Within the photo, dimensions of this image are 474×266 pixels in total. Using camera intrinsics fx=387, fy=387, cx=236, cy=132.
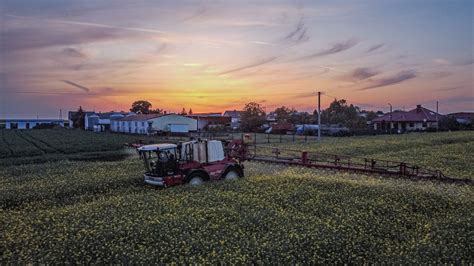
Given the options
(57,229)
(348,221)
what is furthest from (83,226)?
(348,221)

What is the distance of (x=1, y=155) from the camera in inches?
1422

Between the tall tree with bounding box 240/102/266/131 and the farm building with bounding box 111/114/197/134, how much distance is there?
12132mm

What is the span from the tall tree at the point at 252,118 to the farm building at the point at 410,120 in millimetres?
25677

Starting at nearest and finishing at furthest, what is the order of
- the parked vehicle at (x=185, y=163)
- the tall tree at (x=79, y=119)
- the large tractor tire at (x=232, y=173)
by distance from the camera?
the parked vehicle at (x=185, y=163)
the large tractor tire at (x=232, y=173)
the tall tree at (x=79, y=119)

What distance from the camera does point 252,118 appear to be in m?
87.1

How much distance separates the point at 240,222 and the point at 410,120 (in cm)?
8068

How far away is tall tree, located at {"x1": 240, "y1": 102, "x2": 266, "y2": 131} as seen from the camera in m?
84.8

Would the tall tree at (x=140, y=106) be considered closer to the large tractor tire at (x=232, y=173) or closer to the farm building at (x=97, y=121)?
the farm building at (x=97, y=121)

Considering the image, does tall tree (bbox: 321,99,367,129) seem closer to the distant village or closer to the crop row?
the distant village

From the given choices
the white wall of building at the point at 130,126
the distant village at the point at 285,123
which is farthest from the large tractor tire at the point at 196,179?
the white wall of building at the point at 130,126

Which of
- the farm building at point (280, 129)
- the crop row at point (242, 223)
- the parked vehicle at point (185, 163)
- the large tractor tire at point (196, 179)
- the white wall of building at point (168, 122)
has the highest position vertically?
the white wall of building at point (168, 122)

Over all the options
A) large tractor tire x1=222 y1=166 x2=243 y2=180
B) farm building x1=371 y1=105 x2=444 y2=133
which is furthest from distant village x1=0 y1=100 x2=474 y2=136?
large tractor tire x1=222 y1=166 x2=243 y2=180

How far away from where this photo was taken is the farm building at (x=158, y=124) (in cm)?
7211

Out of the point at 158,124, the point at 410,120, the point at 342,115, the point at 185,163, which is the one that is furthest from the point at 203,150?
the point at 342,115
